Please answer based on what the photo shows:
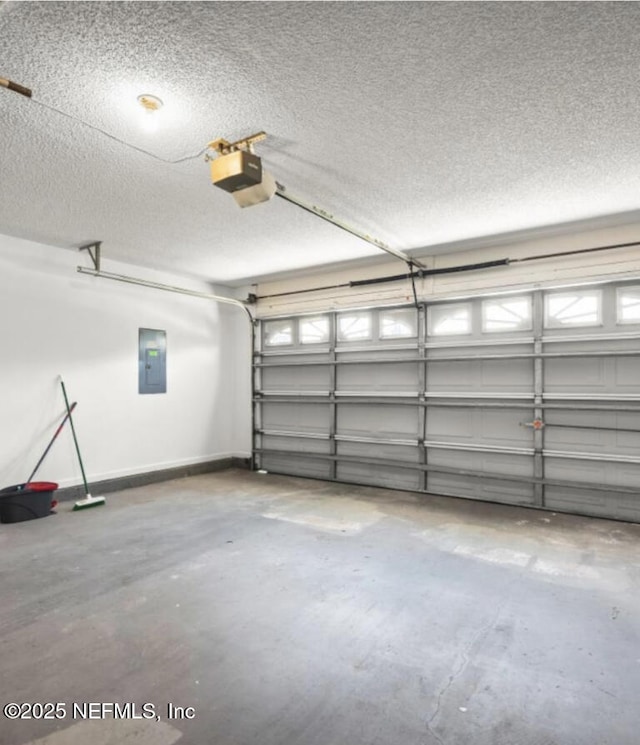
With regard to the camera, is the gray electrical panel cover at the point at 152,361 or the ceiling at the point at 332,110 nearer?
the ceiling at the point at 332,110

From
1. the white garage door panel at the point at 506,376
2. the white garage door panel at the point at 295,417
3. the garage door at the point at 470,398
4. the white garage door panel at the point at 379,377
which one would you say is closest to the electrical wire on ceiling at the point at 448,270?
the garage door at the point at 470,398

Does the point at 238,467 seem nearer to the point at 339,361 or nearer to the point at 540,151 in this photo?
the point at 339,361

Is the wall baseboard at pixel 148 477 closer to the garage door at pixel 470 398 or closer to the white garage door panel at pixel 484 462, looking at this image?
the garage door at pixel 470 398

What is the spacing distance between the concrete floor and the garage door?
674 millimetres

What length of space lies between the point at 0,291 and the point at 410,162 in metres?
4.12

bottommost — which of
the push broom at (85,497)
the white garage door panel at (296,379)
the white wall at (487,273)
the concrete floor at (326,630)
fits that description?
the concrete floor at (326,630)

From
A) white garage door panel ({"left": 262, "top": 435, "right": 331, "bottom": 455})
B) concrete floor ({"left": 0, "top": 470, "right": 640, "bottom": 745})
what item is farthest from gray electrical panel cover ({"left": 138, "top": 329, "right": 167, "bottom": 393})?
concrete floor ({"left": 0, "top": 470, "right": 640, "bottom": 745})

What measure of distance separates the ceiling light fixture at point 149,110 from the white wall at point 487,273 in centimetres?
352

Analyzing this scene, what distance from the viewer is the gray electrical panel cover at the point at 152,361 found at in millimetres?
5832

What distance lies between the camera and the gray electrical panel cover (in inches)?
230

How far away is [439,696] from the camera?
1.88 m

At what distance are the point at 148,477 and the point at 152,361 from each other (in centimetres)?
148

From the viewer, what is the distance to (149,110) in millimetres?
2445

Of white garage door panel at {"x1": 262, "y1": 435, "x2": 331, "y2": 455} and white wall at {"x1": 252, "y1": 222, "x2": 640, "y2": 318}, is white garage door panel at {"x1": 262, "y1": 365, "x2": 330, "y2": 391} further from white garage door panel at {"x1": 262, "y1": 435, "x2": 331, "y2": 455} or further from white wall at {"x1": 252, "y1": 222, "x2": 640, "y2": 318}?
white wall at {"x1": 252, "y1": 222, "x2": 640, "y2": 318}
